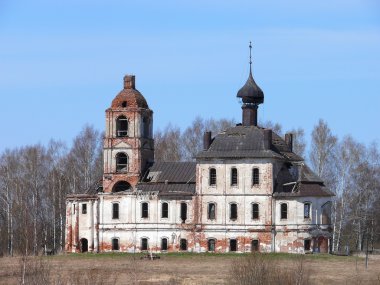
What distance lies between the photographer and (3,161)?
298ft

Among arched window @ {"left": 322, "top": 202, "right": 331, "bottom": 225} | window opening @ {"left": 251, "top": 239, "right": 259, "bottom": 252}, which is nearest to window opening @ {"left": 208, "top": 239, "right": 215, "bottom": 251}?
window opening @ {"left": 251, "top": 239, "right": 259, "bottom": 252}

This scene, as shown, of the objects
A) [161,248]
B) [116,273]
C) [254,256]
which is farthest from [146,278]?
[161,248]

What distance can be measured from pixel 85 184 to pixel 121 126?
1042 cm

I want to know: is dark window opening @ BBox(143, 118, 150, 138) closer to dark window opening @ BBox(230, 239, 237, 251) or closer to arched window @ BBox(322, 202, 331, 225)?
dark window opening @ BBox(230, 239, 237, 251)

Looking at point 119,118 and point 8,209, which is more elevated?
point 119,118

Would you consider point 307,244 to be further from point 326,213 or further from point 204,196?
point 204,196

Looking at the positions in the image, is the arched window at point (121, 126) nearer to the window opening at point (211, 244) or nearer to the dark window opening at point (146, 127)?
the dark window opening at point (146, 127)

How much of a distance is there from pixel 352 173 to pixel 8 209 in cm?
2148

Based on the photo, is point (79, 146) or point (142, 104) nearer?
point (142, 104)

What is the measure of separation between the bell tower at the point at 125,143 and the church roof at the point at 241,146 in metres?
4.34

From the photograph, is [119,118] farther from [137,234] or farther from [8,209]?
[8,209]

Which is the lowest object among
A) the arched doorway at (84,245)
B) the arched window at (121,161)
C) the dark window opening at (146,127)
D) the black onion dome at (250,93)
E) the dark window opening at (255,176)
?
the arched doorway at (84,245)

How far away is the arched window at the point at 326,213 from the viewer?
236ft

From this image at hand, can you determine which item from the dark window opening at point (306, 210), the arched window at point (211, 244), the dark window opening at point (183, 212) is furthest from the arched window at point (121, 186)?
the dark window opening at point (306, 210)
